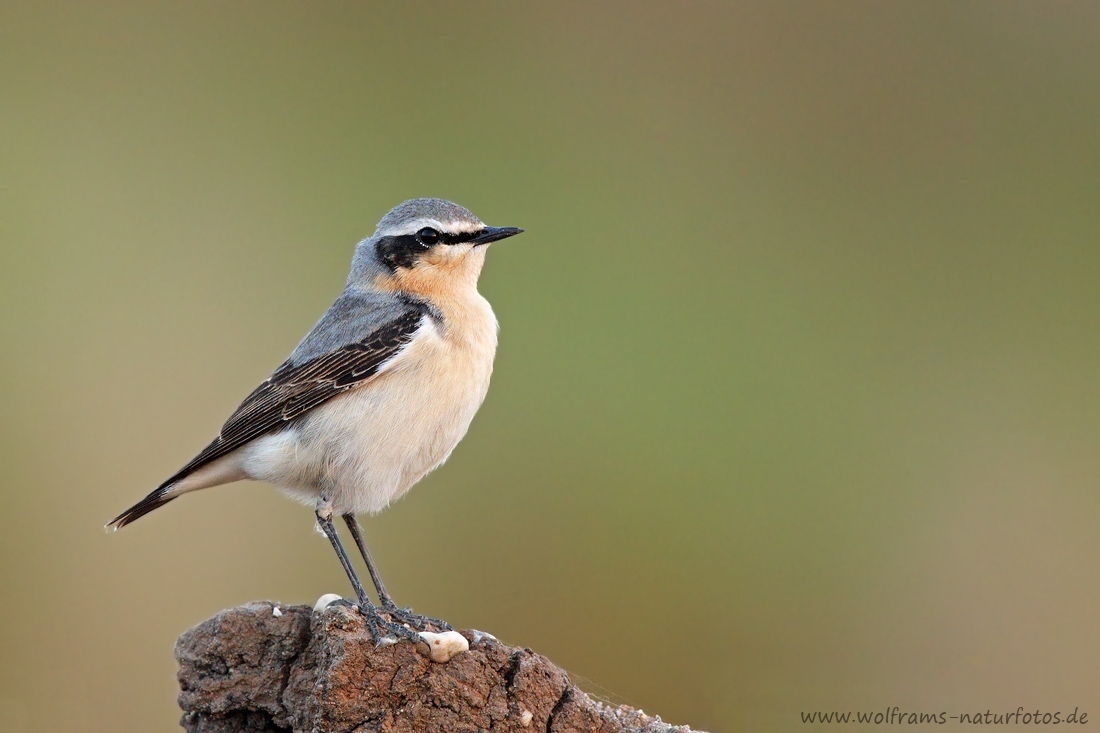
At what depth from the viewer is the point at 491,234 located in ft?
20.1

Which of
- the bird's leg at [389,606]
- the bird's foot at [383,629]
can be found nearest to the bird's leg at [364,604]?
the bird's foot at [383,629]

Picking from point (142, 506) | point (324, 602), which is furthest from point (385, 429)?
point (142, 506)

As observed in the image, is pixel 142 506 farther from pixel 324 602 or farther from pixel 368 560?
pixel 324 602

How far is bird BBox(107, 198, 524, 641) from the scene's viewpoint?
5668 millimetres

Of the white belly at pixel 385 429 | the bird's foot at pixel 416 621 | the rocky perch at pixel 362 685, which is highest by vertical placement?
the white belly at pixel 385 429

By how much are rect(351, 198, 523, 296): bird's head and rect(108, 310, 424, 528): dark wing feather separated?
0.34 m

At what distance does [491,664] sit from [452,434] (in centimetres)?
176

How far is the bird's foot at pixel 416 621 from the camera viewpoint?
4.73 meters

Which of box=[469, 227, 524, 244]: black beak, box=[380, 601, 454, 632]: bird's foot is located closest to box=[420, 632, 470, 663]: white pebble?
box=[380, 601, 454, 632]: bird's foot

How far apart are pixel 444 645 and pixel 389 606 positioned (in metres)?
0.94

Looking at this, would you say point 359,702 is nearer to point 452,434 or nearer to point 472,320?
point 452,434

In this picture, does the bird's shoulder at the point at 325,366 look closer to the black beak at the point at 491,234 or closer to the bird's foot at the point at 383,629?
the black beak at the point at 491,234

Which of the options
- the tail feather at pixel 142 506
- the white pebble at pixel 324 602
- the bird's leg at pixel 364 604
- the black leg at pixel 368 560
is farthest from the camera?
the tail feather at pixel 142 506

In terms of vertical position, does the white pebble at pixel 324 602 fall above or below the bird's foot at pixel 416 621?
below
